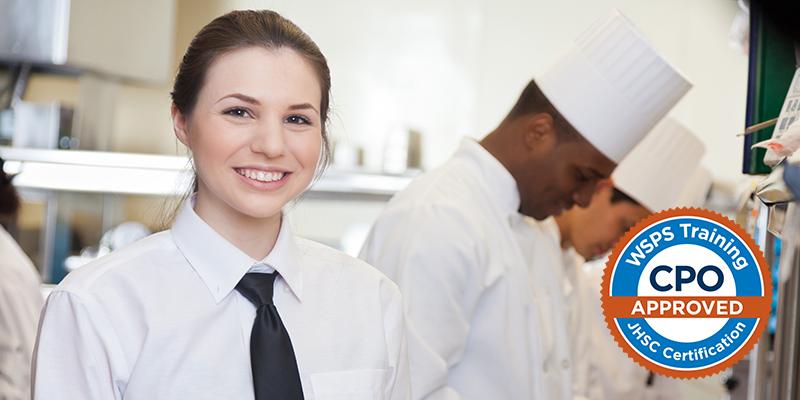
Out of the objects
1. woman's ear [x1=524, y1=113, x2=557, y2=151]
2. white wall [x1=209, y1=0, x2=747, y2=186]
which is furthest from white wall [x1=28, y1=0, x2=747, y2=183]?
woman's ear [x1=524, y1=113, x2=557, y2=151]

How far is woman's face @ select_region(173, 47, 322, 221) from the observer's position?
1.16 m

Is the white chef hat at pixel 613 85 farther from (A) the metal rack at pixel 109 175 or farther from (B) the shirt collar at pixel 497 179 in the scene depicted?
(A) the metal rack at pixel 109 175

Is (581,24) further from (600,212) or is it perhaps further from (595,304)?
(595,304)

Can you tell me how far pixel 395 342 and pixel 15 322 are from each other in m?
1.18

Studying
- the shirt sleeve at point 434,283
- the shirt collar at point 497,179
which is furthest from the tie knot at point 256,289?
the shirt collar at point 497,179

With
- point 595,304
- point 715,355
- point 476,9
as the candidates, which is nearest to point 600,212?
point 595,304

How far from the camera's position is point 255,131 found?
1157 millimetres

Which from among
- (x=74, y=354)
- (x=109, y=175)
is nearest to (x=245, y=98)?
(x=74, y=354)

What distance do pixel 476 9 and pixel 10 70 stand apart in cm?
158

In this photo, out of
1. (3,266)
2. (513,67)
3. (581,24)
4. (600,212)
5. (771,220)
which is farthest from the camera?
(513,67)

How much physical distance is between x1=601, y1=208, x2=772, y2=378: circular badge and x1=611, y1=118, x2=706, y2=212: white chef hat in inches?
26.2

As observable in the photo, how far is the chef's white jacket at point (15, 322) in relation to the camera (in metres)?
2.17

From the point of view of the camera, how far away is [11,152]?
3258mm

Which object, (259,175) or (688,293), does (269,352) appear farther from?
(688,293)
